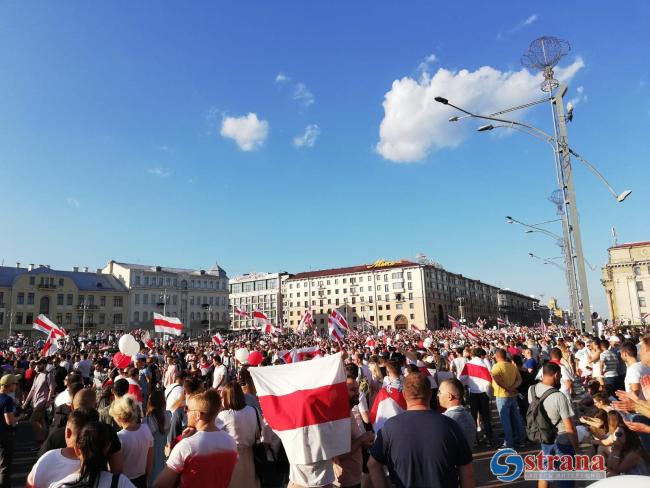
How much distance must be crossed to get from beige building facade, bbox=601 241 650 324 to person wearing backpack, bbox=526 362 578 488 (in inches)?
3712

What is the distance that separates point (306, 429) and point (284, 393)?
0.39 meters

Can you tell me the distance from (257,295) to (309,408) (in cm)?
12065

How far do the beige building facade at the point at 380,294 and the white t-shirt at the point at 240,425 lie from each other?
318 ft

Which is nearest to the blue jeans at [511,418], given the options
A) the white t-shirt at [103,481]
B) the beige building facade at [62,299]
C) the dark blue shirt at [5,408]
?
the white t-shirt at [103,481]

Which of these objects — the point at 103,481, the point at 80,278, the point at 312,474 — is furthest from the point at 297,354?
the point at 80,278

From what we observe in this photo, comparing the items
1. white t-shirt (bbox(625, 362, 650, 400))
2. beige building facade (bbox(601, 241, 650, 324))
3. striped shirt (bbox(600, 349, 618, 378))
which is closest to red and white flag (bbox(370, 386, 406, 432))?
white t-shirt (bbox(625, 362, 650, 400))

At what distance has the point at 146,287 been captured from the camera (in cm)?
8831

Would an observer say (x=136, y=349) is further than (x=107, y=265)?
No

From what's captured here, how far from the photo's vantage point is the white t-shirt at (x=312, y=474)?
3.92 metres

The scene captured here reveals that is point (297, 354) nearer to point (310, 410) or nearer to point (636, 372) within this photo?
point (636, 372)

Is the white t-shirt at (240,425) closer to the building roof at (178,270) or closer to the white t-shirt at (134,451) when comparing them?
the white t-shirt at (134,451)

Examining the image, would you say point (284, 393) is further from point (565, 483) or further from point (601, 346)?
point (601, 346)

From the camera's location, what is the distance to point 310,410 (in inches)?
155

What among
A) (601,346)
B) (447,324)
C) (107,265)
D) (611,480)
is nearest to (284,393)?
(611,480)
